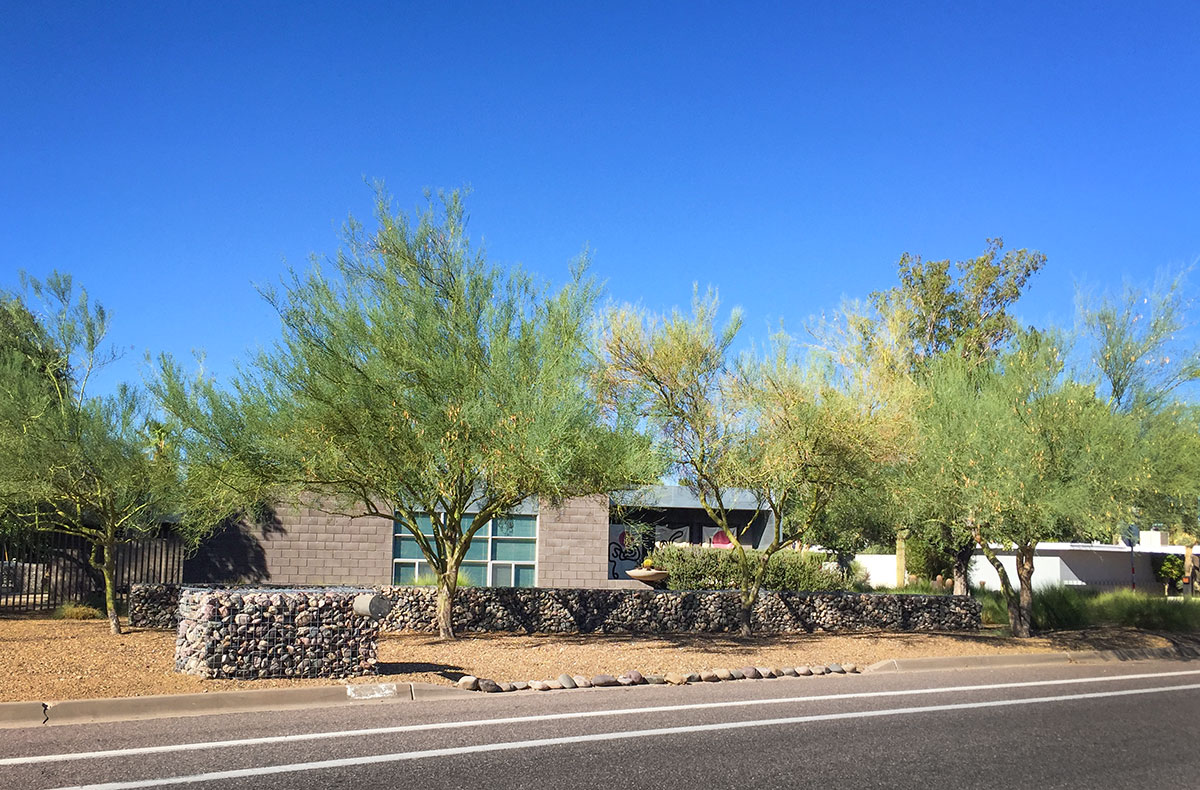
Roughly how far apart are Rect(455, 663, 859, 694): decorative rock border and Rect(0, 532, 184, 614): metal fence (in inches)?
425

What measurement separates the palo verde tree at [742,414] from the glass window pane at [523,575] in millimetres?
10075

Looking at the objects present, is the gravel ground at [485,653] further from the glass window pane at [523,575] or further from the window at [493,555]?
the glass window pane at [523,575]

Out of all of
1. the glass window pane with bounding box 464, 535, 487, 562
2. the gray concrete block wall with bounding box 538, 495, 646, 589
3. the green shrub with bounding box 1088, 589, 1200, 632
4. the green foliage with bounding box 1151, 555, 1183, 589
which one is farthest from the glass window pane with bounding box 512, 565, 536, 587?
the green foliage with bounding box 1151, 555, 1183, 589

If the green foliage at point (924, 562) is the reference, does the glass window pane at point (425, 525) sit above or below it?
above

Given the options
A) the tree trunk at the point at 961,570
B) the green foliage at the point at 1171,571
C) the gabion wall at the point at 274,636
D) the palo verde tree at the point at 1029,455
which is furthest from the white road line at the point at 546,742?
the green foliage at the point at 1171,571

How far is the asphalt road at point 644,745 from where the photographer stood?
6840 mm

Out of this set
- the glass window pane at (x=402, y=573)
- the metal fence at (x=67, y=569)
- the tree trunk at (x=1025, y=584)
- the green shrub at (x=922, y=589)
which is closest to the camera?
the tree trunk at (x=1025, y=584)

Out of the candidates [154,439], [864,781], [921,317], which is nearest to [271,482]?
[154,439]

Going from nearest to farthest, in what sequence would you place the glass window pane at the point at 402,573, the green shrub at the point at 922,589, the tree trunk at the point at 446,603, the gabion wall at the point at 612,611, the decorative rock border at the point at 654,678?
the decorative rock border at the point at 654,678 < the tree trunk at the point at 446,603 < the gabion wall at the point at 612,611 < the glass window pane at the point at 402,573 < the green shrub at the point at 922,589

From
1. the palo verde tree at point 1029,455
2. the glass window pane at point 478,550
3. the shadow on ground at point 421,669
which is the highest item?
the palo verde tree at point 1029,455

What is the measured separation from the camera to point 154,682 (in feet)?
32.6

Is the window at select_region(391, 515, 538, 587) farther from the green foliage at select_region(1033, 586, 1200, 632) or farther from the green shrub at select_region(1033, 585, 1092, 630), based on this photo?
the green foliage at select_region(1033, 586, 1200, 632)

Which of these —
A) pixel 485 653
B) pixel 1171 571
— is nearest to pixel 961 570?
pixel 485 653

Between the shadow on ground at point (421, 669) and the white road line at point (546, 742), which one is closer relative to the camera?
the white road line at point (546, 742)
